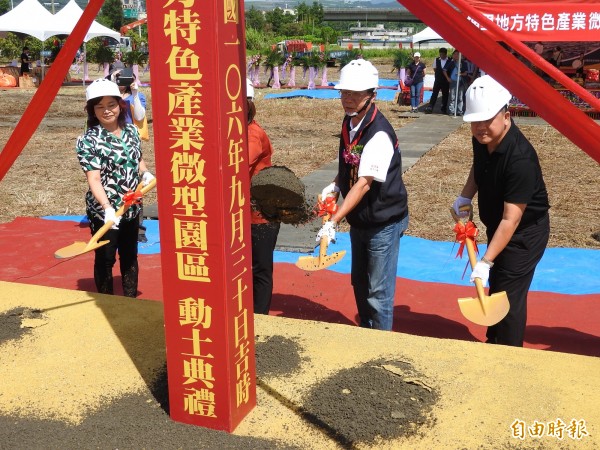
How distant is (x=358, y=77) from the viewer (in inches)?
127

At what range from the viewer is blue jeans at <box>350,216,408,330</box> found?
3.42m

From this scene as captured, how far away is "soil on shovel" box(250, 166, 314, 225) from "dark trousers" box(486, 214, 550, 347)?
4.00ft

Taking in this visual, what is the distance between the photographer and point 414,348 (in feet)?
9.83

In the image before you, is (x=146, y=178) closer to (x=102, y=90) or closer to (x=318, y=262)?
(x=102, y=90)

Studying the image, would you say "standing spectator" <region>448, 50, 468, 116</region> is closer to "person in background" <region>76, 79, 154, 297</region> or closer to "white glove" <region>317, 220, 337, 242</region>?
"person in background" <region>76, 79, 154, 297</region>

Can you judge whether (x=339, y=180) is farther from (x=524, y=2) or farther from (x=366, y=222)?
(x=524, y=2)

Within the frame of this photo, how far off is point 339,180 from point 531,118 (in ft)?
39.7

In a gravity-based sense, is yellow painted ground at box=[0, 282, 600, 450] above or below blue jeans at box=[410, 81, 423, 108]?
below

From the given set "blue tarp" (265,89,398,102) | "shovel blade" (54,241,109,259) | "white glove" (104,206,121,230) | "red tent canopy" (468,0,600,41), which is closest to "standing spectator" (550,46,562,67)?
"red tent canopy" (468,0,600,41)

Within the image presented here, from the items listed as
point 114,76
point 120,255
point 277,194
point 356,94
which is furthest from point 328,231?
point 114,76

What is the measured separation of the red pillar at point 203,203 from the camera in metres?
2.03

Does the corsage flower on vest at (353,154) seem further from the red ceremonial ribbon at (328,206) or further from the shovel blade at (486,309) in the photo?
the shovel blade at (486,309)

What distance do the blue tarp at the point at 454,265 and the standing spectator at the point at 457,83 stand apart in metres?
9.81

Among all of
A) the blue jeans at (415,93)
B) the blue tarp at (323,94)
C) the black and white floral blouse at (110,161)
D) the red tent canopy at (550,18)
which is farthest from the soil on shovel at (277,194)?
the blue tarp at (323,94)
